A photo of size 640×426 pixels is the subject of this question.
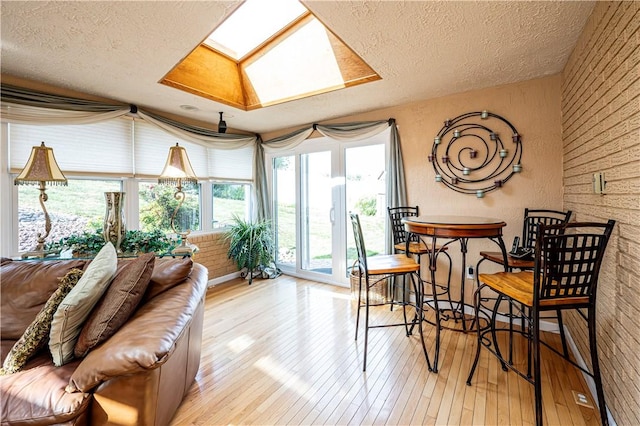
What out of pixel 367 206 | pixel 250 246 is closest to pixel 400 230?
pixel 367 206

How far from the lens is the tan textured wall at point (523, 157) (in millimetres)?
2586

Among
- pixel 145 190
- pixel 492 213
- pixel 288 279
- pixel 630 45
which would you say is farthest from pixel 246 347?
pixel 630 45

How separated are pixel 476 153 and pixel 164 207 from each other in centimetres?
365

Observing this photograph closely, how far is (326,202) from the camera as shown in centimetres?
409

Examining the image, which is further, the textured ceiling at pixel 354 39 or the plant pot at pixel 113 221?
the plant pot at pixel 113 221

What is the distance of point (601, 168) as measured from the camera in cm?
169

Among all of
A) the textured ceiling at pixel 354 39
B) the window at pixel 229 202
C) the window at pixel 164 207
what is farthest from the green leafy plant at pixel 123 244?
the window at pixel 229 202

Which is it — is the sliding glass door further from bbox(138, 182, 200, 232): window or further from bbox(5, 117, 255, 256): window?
bbox(138, 182, 200, 232): window

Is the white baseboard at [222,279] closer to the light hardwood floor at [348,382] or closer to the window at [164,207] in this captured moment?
the window at [164,207]

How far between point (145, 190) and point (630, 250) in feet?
13.7

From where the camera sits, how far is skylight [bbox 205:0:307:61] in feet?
8.02

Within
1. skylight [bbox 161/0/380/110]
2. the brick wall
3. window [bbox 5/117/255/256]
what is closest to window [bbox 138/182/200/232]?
window [bbox 5/117/255/256]

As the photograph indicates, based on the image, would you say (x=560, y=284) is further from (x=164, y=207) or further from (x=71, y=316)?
(x=164, y=207)

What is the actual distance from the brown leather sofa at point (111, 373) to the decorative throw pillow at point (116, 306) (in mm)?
47
